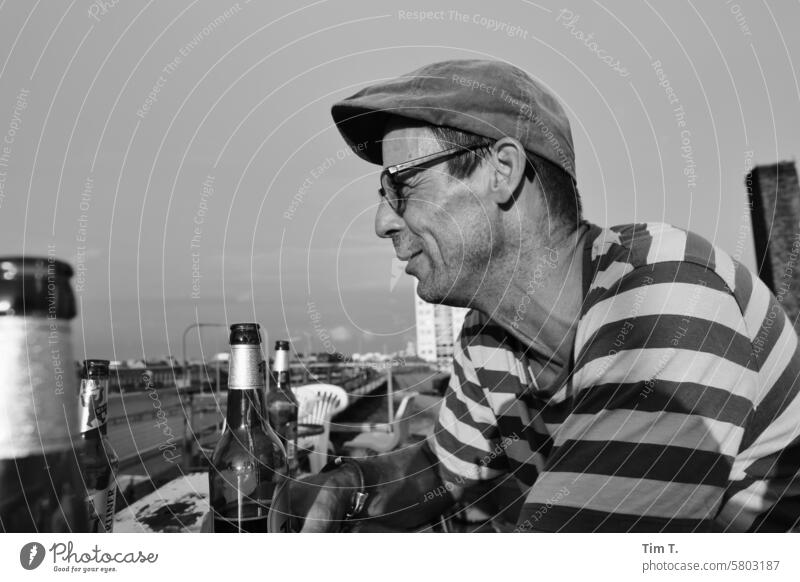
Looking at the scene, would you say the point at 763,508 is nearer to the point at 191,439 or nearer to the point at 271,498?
the point at 271,498

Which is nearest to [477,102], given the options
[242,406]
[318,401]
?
[242,406]

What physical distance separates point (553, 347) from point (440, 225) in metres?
0.29

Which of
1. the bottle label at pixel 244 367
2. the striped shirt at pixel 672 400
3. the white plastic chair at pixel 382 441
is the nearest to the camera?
the striped shirt at pixel 672 400

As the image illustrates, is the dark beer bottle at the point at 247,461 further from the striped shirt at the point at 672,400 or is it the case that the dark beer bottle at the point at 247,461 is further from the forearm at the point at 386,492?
the striped shirt at the point at 672,400

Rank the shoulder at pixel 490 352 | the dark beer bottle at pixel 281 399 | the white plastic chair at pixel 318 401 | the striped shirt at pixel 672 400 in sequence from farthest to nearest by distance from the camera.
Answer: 1. the white plastic chair at pixel 318 401
2. the dark beer bottle at pixel 281 399
3. the shoulder at pixel 490 352
4. the striped shirt at pixel 672 400

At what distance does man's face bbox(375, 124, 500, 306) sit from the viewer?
89cm

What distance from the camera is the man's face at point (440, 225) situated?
888mm

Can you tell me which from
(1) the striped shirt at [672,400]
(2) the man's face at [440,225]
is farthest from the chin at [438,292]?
(1) the striped shirt at [672,400]

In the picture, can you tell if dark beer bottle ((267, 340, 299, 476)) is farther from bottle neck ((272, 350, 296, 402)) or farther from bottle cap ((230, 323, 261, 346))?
bottle cap ((230, 323, 261, 346))

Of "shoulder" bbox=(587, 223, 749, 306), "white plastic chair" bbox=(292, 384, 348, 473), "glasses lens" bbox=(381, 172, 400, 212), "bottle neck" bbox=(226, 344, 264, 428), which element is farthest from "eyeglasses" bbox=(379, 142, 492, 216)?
"white plastic chair" bbox=(292, 384, 348, 473)

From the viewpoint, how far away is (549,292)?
905 millimetres

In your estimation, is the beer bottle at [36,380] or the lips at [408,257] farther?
the lips at [408,257]
